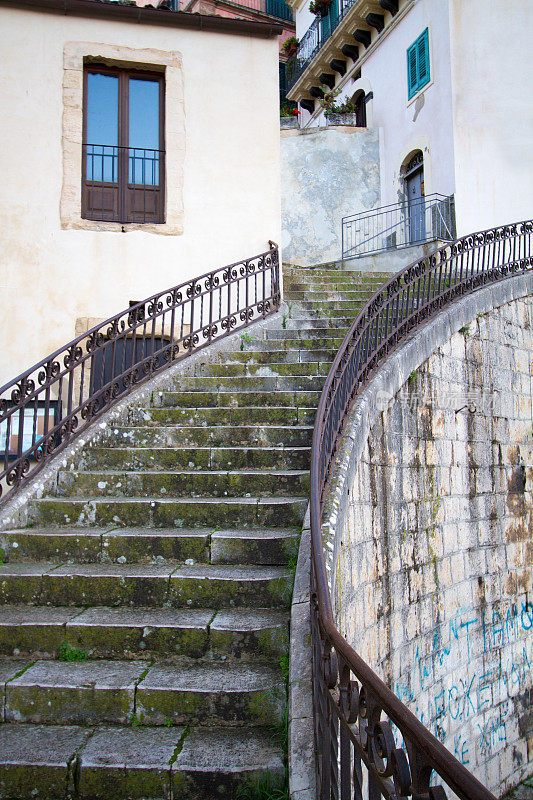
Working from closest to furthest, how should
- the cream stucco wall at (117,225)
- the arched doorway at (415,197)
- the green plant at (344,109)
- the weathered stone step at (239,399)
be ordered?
the weathered stone step at (239,399) < the cream stucco wall at (117,225) < the arched doorway at (415,197) < the green plant at (344,109)

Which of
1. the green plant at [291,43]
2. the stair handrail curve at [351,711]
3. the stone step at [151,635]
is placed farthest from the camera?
the green plant at [291,43]

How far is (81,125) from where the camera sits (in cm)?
866

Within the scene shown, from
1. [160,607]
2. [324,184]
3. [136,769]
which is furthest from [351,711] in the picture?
[324,184]

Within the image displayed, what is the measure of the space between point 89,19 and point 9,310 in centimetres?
434

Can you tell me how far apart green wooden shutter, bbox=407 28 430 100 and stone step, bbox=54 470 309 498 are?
1223cm

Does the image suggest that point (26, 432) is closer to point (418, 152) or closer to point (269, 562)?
point (269, 562)

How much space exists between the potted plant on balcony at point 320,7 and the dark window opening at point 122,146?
41.0 feet

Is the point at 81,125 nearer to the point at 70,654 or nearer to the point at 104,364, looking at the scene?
the point at 104,364

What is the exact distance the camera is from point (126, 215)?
29.4ft

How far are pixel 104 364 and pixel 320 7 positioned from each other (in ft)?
57.2

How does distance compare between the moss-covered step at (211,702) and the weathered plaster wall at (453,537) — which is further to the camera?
the weathered plaster wall at (453,537)

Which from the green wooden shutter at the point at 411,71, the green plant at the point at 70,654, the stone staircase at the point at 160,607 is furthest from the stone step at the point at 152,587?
the green wooden shutter at the point at 411,71

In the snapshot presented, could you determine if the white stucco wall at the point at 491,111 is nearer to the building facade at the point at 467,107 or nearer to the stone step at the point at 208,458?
the building facade at the point at 467,107

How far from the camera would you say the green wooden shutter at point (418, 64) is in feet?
45.3
